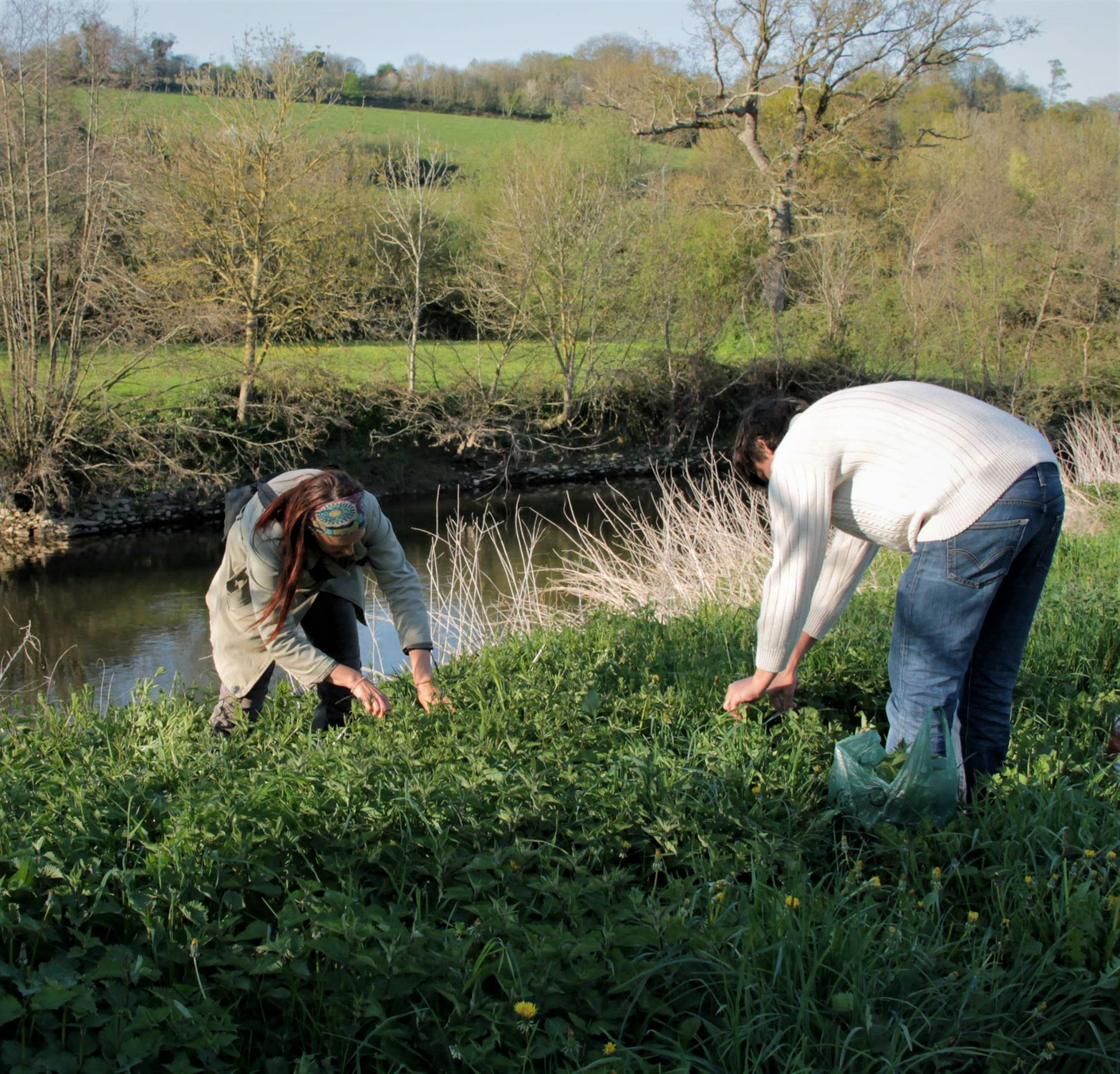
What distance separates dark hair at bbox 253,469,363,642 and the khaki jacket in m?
0.03

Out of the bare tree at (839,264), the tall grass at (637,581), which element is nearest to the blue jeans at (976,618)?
the tall grass at (637,581)

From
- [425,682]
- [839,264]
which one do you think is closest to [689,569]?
[425,682]

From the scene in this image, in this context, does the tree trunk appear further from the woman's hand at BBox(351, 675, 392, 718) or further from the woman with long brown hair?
the woman's hand at BBox(351, 675, 392, 718)

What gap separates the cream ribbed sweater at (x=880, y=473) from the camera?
310 centimetres

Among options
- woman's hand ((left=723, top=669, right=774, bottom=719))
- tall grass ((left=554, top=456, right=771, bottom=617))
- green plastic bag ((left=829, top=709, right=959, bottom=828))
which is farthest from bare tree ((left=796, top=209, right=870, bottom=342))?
green plastic bag ((left=829, top=709, right=959, bottom=828))

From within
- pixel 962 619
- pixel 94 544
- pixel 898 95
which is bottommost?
pixel 94 544

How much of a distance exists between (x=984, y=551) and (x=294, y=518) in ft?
7.63

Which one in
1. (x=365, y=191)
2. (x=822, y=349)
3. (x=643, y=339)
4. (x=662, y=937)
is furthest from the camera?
(x=822, y=349)

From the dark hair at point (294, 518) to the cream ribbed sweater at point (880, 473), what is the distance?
156 centimetres

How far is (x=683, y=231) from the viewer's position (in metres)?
23.9

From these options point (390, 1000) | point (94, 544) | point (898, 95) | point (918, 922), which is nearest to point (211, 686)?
point (390, 1000)

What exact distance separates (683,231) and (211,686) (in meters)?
21.3

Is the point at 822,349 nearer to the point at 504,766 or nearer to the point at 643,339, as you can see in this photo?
the point at 643,339

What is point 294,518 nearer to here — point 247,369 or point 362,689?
point 362,689
